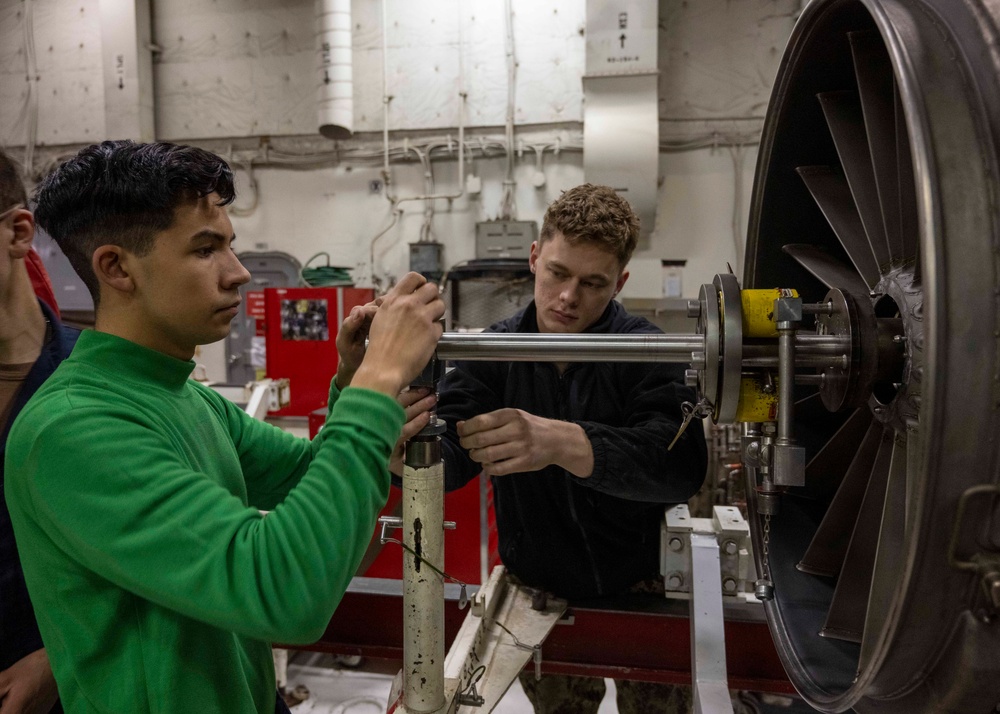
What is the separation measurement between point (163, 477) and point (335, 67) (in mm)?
3903

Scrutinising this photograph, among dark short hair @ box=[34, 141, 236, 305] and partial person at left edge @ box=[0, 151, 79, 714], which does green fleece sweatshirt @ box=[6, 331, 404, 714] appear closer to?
dark short hair @ box=[34, 141, 236, 305]

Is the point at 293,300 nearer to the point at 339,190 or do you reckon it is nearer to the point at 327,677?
the point at 339,190

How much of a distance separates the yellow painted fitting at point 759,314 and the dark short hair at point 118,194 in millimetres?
724

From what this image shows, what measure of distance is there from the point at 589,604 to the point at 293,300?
2.69 meters

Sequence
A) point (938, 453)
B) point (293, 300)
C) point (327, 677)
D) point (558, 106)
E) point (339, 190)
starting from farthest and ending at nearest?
1. point (339, 190)
2. point (558, 106)
3. point (293, 300)
4. point (327, 677)
5. point (938, 453)

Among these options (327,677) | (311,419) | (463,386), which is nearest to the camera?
(463,386)

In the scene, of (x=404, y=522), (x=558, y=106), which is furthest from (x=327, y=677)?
(x=558, y=106)

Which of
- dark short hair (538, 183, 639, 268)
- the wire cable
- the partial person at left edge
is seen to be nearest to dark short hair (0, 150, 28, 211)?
the partial person at left edge

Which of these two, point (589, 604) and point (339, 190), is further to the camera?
point (339, 190)

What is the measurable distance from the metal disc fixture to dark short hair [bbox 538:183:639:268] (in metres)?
0.25

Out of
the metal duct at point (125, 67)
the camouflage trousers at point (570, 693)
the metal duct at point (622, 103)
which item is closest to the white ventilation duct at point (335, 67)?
the metal duct at point (125, 67)

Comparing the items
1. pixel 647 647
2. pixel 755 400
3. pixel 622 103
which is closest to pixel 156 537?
pixel 755 400

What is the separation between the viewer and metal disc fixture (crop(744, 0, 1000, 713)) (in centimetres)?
61

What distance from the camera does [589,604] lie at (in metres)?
1.38
